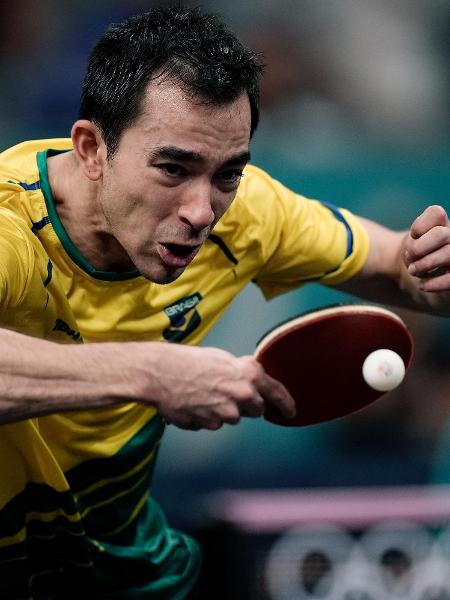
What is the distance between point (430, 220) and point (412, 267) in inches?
5.5

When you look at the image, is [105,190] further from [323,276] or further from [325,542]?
[325,542]

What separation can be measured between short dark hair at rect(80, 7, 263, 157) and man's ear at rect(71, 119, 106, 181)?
30 mm

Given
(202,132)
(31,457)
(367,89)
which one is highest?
(367,89)

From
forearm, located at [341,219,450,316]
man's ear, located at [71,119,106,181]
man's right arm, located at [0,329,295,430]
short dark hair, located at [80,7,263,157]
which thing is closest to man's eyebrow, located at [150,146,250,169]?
short dark hair, located at [80,7,263,157]

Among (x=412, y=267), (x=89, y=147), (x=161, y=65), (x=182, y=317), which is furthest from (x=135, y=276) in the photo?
(x=412, y=267)

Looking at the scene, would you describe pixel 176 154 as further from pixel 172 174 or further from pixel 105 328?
pixel 105 328

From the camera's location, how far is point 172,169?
2711mm

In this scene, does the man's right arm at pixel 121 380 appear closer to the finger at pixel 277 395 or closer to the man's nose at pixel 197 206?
the finger at pixel 277 395

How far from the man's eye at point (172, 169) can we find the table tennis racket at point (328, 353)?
0.46 meters

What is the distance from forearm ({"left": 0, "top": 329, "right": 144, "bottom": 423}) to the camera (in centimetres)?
238

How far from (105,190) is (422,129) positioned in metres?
3.41

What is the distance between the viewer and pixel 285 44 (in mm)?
5879

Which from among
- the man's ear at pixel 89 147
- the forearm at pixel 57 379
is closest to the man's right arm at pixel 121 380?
the forearm at pixel 57 379

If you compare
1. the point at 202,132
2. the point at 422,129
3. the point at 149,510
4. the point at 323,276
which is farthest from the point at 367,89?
the point at 202,132
